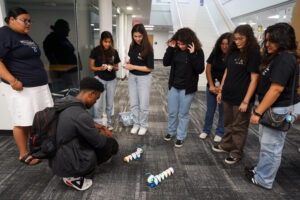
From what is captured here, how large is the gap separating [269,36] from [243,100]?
68 cm

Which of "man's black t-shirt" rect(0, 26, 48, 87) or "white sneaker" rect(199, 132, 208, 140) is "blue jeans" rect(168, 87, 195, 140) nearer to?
"white sneaker" rect(199, 132, 208, 140)

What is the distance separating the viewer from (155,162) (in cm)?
216

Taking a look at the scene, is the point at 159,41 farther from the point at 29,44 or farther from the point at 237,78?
the point at 29,44

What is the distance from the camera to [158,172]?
1990 millimetres

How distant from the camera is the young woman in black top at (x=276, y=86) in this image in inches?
57.0

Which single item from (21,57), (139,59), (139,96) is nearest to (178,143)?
(139,96)

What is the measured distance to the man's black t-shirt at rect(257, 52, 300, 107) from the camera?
4.71 feet

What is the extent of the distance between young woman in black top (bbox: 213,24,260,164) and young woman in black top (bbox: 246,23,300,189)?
238 mm

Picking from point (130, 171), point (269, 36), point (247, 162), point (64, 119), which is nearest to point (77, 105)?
point (64, 119)

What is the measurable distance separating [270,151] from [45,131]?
1.81 meters

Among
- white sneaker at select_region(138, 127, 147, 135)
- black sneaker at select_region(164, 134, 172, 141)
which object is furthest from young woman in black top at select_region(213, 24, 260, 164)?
white sneaker at select_region(138, 127, 147, 135)

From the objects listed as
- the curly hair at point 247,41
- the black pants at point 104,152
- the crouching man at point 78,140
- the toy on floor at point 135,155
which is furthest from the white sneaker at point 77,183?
the curly hair at point 247,41

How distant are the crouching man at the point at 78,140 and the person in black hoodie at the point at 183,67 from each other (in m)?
1.02

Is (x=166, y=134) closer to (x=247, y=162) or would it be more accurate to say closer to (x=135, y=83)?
(x=135, y=83)
